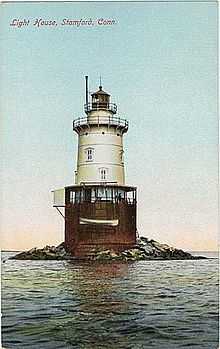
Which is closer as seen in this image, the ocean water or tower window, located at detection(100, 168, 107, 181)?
the ocean water

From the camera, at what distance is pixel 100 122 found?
2062 millimetres

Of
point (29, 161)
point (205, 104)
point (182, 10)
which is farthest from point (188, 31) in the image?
point (29, 161)

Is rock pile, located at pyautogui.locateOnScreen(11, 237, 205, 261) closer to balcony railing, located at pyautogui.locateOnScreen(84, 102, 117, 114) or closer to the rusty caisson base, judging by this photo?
the rusty caisson base

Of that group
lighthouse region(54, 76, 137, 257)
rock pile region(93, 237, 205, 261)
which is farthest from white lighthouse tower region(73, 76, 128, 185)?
rock pile region(93, 237, 205, 261)

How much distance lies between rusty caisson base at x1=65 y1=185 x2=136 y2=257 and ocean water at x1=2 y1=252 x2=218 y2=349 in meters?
0.06

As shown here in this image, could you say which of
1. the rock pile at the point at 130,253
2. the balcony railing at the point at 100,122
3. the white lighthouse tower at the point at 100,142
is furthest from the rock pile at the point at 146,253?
the balcony railing at the point at 100,122

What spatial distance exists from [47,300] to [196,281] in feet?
1.38

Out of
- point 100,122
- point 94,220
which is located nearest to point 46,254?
point 94,220

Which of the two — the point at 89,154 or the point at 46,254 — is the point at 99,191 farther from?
the point at 46,254

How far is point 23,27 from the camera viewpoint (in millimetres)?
2027

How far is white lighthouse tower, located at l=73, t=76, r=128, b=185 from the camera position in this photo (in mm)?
2033

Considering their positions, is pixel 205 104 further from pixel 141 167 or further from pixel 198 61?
pixel 141 167

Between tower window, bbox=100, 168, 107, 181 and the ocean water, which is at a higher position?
tower window, bbox=100, 168, 107, 181

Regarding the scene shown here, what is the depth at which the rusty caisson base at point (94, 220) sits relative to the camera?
6.71 feet
